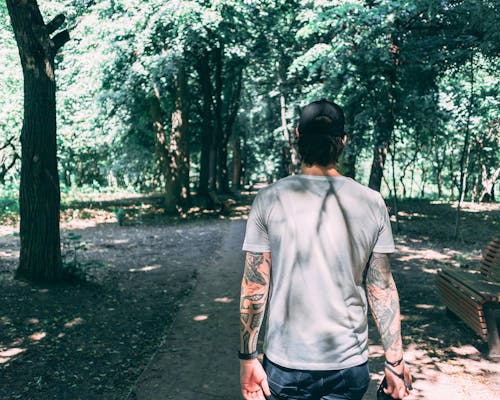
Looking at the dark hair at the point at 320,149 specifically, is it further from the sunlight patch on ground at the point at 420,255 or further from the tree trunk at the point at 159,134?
the tree trunk at the point at 159,134

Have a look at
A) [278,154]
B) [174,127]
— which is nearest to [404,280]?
[174,127]

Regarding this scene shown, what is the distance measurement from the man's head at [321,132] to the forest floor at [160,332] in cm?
307

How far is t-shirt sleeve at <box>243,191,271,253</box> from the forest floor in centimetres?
282

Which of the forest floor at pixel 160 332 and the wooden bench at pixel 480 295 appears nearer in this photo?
the forest floor at pixel 160 332

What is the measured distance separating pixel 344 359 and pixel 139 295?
6.63m

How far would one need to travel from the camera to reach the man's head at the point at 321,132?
2225 millimetres

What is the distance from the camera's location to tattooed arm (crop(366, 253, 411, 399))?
2260mm

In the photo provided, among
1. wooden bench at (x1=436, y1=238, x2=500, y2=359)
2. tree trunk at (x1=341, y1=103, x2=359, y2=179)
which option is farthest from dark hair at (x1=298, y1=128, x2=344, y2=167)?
tree trunk at (x1=341, y1=103, x2=359, y2=179)

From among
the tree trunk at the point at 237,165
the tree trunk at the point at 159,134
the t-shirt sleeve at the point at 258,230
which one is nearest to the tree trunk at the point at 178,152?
the tree trunk at the point at 159,134

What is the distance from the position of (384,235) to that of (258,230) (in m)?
0.56

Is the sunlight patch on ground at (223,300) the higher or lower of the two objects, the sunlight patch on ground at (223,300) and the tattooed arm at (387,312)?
the lower

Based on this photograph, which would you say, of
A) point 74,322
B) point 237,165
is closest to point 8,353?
point 74,322

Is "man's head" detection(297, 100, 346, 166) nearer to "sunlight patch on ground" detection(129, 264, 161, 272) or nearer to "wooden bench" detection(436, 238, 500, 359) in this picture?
"wooden bench" detection(436, 238, 500, 359)

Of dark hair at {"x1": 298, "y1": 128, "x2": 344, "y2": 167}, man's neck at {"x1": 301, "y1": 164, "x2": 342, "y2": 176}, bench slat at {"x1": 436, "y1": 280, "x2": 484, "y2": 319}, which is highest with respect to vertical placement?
dark hair at {"x1": 298, "y1": 128, "x2": 344, "y2": 167}
